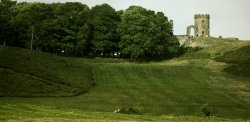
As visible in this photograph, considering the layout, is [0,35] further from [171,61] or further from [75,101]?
[75,101]

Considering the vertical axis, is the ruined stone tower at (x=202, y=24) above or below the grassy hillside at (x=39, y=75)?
above


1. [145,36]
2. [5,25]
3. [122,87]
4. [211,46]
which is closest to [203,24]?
[211,46]

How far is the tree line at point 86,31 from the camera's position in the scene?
11319 cm

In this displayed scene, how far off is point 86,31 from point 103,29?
4.33 meters

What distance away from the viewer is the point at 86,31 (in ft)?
381

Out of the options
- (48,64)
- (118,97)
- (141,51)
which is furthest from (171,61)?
(118,97)

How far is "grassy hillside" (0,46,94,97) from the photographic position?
66.4 metres

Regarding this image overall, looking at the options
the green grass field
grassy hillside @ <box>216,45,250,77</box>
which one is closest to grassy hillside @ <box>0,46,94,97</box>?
the green grass field

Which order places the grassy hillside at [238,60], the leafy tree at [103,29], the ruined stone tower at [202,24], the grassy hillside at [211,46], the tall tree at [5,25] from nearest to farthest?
1. the grassy hillside at [238,60]
2. the tall tree at [5,25]
3. the grassy hillside at [211,46]
4. the leafy tree at [103,29]
5. the ruined stone tower at [202,24]

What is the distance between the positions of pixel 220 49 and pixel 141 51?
20.1 m

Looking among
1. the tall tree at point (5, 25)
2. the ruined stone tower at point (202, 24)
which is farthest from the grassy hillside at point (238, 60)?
the tall tree at point (5, 25)

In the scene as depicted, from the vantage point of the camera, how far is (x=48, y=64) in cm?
8306

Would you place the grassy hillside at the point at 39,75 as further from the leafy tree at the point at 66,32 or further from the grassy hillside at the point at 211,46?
the grassy hillside at the point at 211,46

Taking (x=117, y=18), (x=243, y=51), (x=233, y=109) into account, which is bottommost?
(x=233, y=109)
